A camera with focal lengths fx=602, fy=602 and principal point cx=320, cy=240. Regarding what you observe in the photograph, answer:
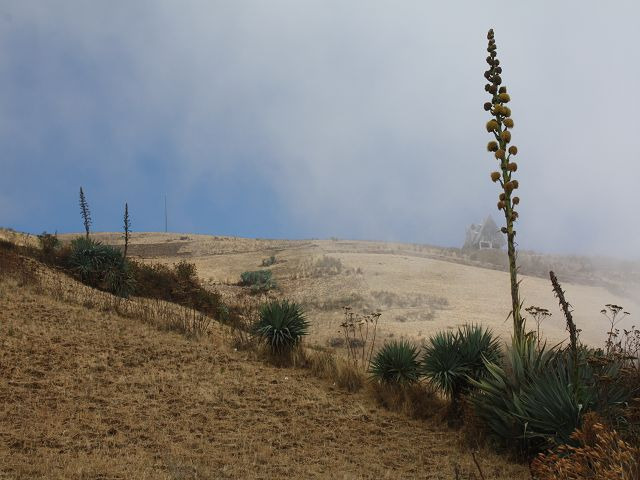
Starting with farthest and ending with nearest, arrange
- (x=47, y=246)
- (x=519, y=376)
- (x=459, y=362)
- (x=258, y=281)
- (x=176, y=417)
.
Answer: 1. (x=258, y=281)
2. (x=47, y=246)
3. (x=459, y=362)
4. (x=176, y=417)
5. (x=519, y=376)

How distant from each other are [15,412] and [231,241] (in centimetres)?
5098

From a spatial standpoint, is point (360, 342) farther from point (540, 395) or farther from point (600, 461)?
point (600, 461)

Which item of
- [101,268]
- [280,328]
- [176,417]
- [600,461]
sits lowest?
[176,417]

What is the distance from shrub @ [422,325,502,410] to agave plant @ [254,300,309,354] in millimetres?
4130

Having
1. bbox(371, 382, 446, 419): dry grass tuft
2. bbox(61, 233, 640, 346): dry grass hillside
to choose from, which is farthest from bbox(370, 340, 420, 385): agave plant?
bbox(61, 233, 640, 346): dry grass hillside

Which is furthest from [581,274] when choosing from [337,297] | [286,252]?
[337,297]

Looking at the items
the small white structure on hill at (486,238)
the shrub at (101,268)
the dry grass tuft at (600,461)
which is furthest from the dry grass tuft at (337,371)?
the small white structure on hill at (486,238)

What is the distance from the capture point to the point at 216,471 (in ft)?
24.8

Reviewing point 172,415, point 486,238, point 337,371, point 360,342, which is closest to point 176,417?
point 172,415

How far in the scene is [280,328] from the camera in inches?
549

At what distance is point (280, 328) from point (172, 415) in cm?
429

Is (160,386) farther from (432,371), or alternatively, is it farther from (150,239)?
(150,239)

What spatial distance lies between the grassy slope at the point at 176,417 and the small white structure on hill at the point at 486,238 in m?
58.7

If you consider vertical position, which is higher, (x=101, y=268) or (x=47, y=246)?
(x=47, y=246)
